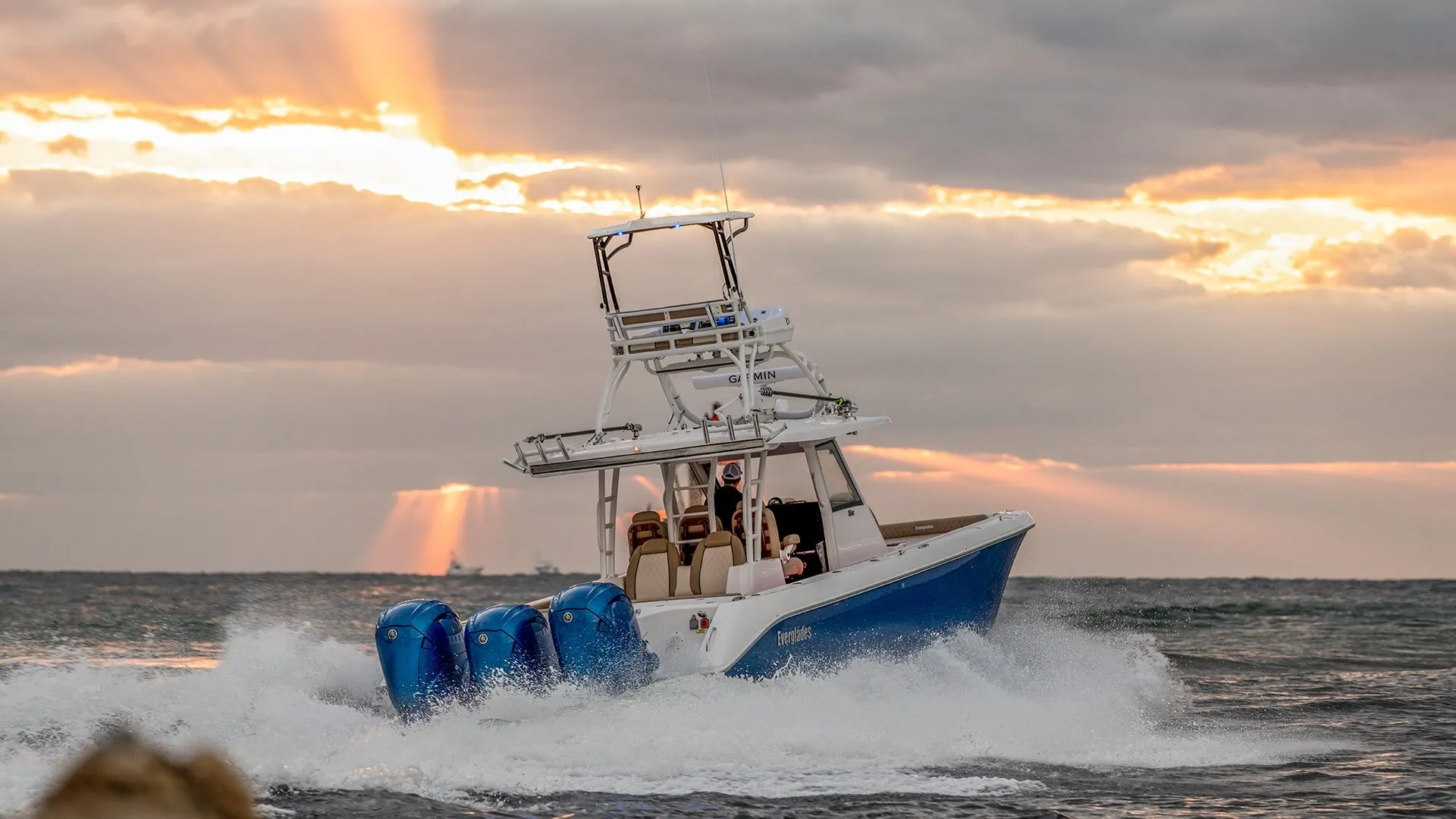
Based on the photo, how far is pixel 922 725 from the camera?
1181 cm

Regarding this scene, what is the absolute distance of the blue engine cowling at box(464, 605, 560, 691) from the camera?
35.1 ft

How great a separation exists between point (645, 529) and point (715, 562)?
3.70 ft

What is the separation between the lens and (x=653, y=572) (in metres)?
12.9

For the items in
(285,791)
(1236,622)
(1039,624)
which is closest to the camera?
(285,791)

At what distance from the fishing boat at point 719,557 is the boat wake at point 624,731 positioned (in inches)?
12.0

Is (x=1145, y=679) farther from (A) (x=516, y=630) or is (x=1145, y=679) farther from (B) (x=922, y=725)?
(A) (x=516, y=630)

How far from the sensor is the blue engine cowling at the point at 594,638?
35.0ft

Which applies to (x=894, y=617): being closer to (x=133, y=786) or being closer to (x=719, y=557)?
(x=719, y=557)

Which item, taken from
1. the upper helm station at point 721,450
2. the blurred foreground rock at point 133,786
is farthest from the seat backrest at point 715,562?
the blurred foreground rock at point 133,786

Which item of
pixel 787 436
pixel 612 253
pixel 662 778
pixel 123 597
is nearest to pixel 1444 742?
pixel 787 436

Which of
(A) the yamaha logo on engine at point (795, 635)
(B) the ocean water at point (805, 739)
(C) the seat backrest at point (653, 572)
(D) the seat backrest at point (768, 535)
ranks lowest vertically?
(B) the ocean water at point (805, 739)

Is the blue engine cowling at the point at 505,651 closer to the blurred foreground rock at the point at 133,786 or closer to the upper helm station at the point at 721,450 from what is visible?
the upper helm station at the point at 721,450

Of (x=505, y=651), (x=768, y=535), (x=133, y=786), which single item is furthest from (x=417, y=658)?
(x=133, y=786)

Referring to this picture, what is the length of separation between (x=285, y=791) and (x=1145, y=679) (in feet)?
35.3
